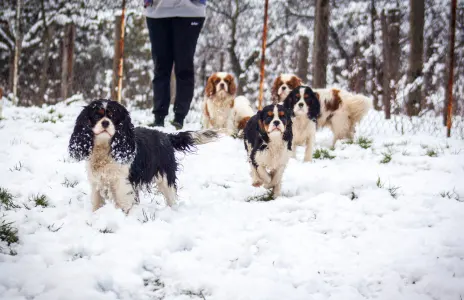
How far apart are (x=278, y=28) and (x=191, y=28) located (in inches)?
371

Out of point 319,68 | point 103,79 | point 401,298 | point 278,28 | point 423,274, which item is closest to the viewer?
point 401,298

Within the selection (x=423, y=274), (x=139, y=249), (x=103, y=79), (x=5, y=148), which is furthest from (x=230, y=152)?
(x=103, y=79)

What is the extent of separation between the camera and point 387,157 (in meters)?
4.75

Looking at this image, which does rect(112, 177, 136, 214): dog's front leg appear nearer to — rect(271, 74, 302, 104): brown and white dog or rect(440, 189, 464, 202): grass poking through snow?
rect(440, 189, 464, 202): grass poking through snow

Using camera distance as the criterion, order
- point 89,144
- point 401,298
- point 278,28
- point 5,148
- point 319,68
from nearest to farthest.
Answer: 1. point 401,298
2. point 89,144
3. point 5,148
4. point 319,68
5. point 278,28

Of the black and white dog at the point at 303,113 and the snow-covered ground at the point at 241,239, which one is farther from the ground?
the black and white dog at the point at 303,113

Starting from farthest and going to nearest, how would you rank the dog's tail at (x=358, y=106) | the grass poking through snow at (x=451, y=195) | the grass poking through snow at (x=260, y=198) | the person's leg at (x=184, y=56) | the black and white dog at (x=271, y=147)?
the dog's tail at (x=358, y=106), the person's leg at (x=184, y=56), the black and white dog at (x=271, y=147), the grass poking through snow at (x=260, y=198), the grass poking through snow at (x=451, y=195)

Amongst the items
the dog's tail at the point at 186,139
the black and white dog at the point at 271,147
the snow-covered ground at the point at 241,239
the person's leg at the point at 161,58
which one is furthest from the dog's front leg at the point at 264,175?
the person's leg at the point at 161,58

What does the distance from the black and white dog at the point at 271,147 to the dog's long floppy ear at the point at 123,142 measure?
50.5 inches

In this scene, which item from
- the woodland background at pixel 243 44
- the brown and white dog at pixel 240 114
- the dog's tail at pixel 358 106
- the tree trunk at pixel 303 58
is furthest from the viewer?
the woodland background at pixel 243 44

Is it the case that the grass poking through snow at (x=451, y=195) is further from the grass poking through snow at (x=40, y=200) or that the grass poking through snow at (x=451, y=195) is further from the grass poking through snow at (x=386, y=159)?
the grass poking through snow at (x=40, y=200)

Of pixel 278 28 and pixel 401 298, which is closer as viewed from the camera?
pixel 401 298

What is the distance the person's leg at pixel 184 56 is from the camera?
17.6 ft

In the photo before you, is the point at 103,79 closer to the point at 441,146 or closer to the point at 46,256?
the point at 441,146
